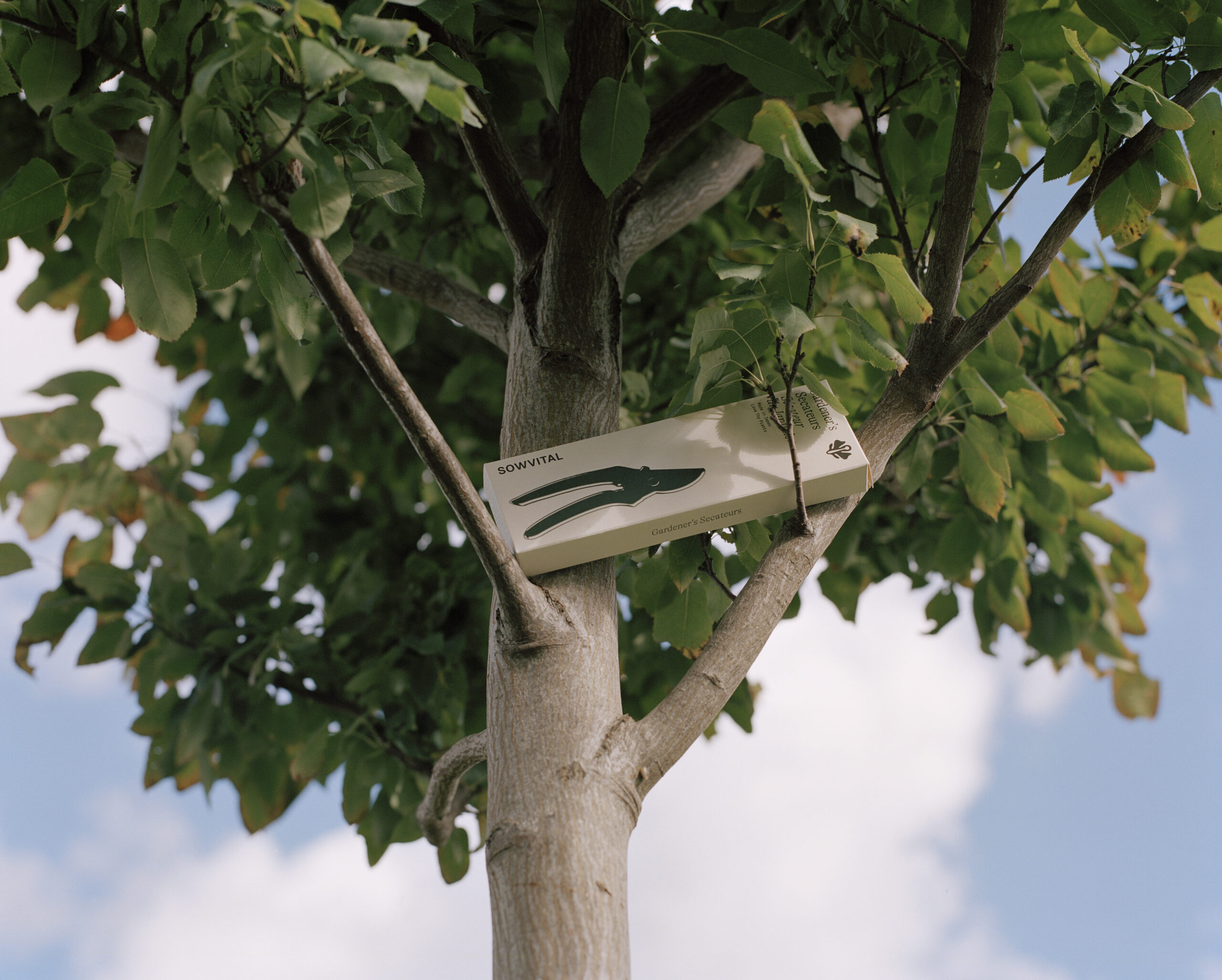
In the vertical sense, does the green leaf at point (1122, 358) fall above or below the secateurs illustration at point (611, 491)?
above

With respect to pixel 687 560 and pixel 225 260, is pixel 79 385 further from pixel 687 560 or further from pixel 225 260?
pixel 687 560

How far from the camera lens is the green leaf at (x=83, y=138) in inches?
33.3

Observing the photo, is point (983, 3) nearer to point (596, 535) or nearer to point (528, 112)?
point (596, 535)

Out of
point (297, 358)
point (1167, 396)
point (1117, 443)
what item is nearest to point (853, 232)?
point (1117, 443)

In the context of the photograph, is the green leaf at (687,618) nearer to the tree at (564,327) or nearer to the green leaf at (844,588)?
the tree at (564,327)

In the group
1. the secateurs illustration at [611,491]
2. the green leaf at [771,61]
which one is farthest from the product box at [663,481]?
the green leaf at [771,61]

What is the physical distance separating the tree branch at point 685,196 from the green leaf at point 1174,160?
56cm

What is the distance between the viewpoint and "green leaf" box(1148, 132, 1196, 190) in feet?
3.11

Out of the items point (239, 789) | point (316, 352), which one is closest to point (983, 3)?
point (316, 352)

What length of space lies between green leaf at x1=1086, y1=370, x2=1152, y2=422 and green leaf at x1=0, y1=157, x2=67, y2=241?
60.5 inches

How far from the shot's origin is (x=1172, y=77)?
96 cm

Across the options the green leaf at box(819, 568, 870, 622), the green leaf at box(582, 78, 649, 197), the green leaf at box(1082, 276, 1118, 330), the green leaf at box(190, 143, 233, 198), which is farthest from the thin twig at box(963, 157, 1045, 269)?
the green leaf at box(819, 568, 870, 622)

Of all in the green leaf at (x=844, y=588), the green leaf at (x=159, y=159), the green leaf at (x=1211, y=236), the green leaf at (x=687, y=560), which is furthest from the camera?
the green leaf at (x=844, y=588)

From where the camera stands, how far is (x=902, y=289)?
882 millimetres
